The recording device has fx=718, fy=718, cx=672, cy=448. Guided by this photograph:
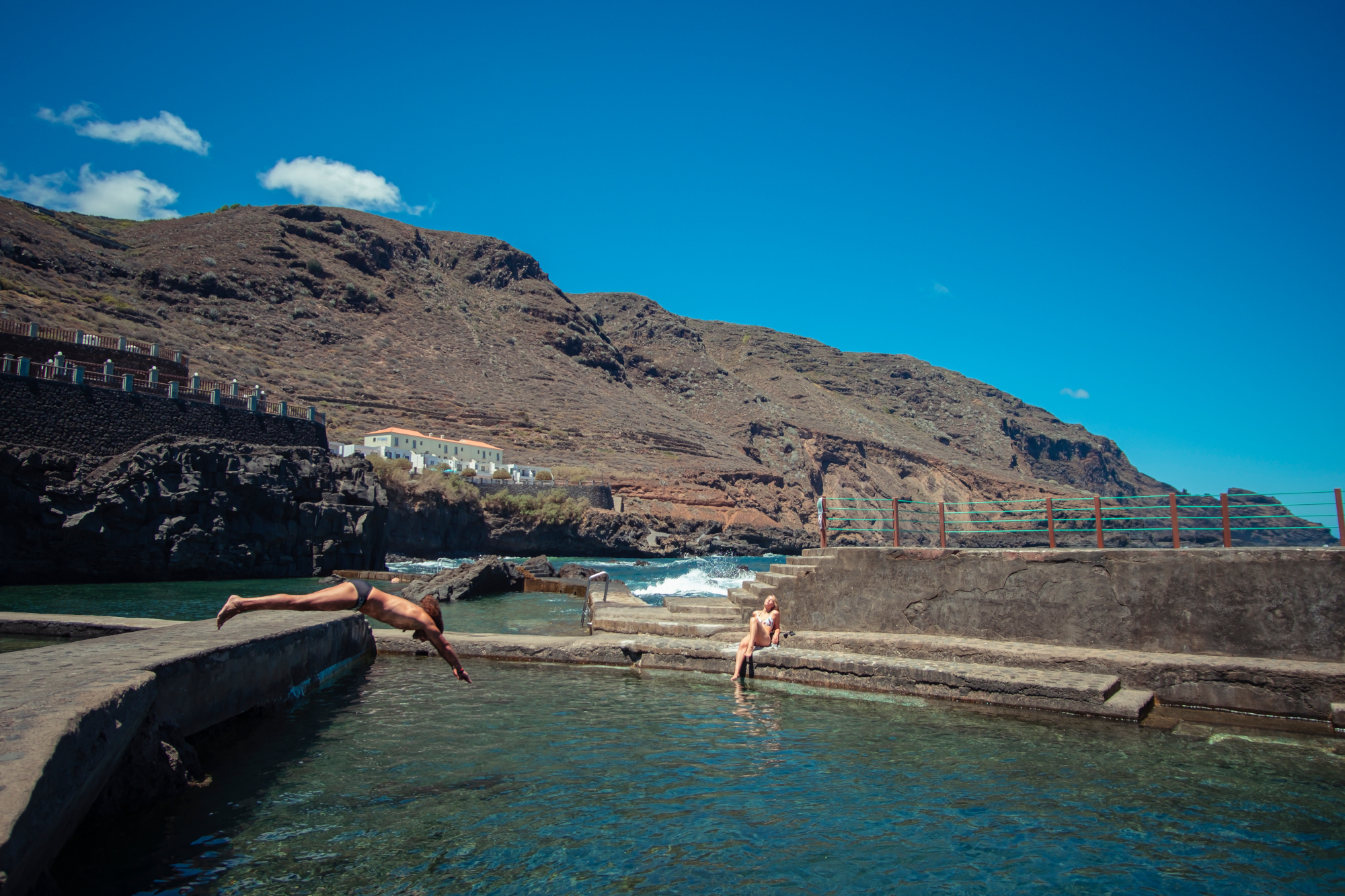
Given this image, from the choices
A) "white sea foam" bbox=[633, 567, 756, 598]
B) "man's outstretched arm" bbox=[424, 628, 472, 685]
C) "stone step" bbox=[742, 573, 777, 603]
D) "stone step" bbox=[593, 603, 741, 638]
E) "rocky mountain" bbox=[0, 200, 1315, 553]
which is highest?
"rocky mountain" bbox=[0, 200, 1315, 553]

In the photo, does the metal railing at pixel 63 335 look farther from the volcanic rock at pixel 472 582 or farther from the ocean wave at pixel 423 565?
the volcanic rock at pixel 472 582

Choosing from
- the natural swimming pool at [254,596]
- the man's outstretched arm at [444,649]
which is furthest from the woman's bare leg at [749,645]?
the natural swimming pool at [254,596]

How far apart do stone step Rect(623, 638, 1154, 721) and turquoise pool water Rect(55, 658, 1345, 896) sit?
0.32 meters

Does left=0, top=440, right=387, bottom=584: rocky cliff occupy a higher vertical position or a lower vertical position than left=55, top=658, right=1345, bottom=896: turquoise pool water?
higher

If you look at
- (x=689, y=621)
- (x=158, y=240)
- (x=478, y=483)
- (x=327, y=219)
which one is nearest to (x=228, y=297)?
(x=158, y=240)

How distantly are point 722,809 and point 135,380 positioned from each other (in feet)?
113

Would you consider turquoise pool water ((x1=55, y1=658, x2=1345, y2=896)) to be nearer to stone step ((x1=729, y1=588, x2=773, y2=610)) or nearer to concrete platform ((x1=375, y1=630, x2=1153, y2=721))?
concrete platform ((x1=375, y1=630, x2=1153, y2=721))

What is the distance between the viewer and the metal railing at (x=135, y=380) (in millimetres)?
26703

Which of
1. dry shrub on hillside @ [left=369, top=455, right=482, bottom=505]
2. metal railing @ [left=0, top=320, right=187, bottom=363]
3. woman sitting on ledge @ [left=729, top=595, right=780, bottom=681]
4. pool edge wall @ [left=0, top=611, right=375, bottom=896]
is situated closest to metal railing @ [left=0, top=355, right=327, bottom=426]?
metal railing @ [left=0, top=320, right=187, bottom=363]

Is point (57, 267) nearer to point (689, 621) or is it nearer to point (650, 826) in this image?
point (689, 621)

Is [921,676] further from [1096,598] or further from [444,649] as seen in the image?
[444,649]

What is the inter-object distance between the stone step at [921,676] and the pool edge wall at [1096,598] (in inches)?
44.1

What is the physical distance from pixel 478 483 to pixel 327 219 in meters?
68.7

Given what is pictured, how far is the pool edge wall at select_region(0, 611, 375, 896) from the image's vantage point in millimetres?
2949
